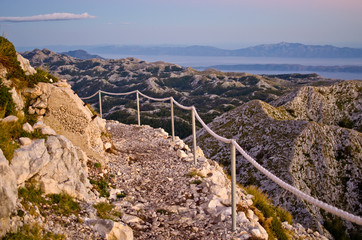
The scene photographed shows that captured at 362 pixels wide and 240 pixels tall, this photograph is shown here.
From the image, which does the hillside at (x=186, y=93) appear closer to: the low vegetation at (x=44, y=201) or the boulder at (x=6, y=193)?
the low vegetation at (x=44, y=201)

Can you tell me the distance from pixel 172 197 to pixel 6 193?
A: 3.90 metres

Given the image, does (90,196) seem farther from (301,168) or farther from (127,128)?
(301,168)

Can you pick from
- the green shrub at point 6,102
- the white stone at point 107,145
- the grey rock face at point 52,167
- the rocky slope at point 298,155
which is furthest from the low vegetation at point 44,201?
the rocky slope at point 298,155

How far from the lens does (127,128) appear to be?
15.3 m

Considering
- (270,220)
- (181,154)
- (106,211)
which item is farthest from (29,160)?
(181,154)

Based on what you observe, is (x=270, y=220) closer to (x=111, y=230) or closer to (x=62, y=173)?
(x=111, y=230)

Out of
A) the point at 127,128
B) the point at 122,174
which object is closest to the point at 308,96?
the point at 127,128

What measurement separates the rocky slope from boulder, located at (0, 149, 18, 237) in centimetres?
1608

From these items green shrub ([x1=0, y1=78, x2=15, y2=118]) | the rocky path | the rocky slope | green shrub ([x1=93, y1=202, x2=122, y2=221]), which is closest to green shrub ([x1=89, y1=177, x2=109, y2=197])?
the rocky path

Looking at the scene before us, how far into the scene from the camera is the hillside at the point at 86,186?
4.92m

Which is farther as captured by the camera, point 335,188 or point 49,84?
point 335,188

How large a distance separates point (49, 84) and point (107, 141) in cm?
307

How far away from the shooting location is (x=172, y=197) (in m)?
7.29

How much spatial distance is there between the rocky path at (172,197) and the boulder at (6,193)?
2.24 m
